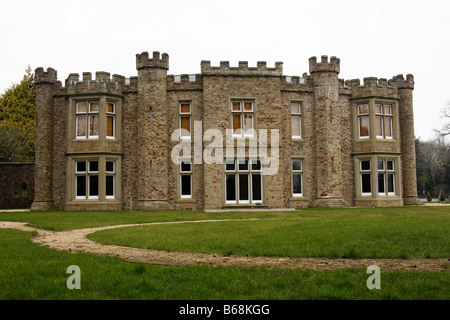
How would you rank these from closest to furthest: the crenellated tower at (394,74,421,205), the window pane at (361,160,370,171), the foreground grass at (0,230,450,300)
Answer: the foreground grass at (0,230,450,300) < the window pane at (361,160,370,171) < the crenellated tower at (394,74,421,205)

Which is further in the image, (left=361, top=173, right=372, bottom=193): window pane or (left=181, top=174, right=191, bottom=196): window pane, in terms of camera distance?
(left=361, top=173, right=372, bottom=193): window pane

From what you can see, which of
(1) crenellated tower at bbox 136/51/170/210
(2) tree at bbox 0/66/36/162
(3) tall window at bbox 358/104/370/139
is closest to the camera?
(1) crenellated tower at bbox 136/51/170/210

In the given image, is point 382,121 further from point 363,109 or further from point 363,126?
point 363,109

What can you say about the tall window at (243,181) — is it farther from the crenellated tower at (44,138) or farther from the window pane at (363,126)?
the crenellated tower at (44,138)

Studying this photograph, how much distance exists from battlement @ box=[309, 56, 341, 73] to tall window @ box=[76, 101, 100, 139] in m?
13.1

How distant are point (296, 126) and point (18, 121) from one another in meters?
29.7

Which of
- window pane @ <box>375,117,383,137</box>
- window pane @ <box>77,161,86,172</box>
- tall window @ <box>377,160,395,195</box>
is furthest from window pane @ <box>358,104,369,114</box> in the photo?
window pane @ <box>77,161,86,172</box>

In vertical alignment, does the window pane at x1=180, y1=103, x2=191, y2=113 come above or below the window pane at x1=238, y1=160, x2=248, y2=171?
above

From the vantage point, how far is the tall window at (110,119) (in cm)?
2502

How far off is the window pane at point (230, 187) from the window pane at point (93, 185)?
754 cm

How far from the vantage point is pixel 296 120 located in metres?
26.2

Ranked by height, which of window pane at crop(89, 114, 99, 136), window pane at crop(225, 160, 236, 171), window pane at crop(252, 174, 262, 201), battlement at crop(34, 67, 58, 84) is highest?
battlement at crop(34, 67, 58, 84)

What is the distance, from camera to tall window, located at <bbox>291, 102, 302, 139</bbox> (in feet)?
85.5

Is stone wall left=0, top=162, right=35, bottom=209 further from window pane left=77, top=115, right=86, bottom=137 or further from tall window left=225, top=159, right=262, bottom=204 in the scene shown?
tall window left=225, top=159, right=262, bottom=204
